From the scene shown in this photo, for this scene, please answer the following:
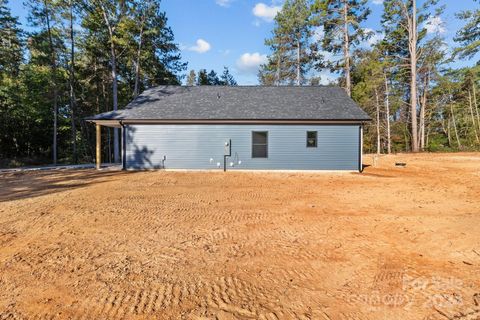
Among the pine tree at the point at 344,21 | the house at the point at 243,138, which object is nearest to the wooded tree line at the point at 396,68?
the pine tree at the point at 344,21

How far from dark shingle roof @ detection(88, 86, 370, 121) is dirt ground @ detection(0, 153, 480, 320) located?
671cm

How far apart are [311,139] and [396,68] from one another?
18.9m

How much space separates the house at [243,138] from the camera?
12.8m

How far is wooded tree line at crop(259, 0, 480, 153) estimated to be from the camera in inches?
846

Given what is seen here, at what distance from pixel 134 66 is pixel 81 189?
17430 millimetres

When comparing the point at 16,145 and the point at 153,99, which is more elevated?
the point at 153,99

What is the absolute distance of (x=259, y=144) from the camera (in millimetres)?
12992

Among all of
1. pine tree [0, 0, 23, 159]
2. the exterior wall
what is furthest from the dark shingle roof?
pine tree [0, 0, 23, 159]

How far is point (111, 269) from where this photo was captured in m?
3.14

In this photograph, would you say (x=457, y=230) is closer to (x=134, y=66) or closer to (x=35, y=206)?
(x=35, y=206)

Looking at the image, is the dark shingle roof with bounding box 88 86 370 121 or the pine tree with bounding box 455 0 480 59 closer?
the dark shingle roof with bounding box 88 86 370 121

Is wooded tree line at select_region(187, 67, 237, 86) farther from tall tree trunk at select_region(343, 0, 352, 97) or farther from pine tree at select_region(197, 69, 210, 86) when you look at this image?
tall tree trunk at select_region(343, 0, 352, 97)

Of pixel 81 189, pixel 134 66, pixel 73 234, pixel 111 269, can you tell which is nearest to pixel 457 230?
pixel 111 269

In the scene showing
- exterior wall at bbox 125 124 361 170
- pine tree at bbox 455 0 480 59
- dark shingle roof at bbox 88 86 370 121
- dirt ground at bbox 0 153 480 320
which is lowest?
dirt ground at bbox 0 153 480 320
